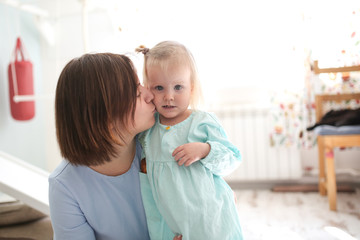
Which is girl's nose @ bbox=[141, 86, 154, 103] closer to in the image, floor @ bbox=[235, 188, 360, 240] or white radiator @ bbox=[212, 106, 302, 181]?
floor @ bbox=[235, 188, 360, 240]

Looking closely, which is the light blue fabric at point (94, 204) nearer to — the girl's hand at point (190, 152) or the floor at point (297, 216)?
the girl's hand at point (190, 152)

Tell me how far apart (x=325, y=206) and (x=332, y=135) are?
52 centimetres

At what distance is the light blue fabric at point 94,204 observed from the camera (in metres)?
1.01

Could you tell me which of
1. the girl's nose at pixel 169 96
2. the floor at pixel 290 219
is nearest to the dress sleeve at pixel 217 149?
the girl's nose at pixel 169 96

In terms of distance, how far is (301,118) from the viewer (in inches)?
111

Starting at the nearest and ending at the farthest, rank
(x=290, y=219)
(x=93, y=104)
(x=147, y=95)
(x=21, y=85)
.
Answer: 1. (x=93, y=104)
2. (x=147, y=95)
3. (x=290, y=219)
4. (x=21, y=85)

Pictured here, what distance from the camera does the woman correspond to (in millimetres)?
939

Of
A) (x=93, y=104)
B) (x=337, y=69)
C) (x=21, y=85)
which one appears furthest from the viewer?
(x=21, y=85)

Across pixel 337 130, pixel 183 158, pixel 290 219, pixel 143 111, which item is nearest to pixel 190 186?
pixel 183 158

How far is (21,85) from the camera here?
→ 2.59 m

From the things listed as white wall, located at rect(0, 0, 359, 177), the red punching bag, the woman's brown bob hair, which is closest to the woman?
the woman's brown bob hair

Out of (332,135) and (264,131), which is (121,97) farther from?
(264,131)

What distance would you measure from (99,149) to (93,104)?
0.13m

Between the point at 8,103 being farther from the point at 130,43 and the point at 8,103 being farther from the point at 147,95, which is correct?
the point at 147,95
